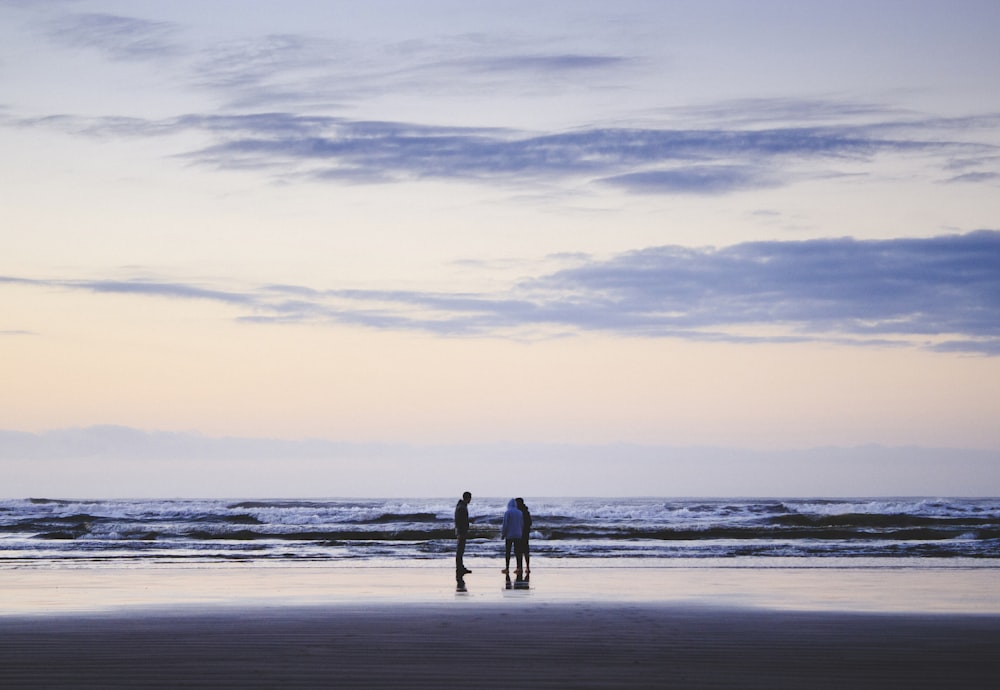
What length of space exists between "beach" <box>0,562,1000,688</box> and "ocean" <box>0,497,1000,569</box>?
725 centimetres

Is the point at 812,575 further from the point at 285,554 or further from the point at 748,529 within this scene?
the point at 748,529

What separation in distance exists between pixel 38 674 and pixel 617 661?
526 cm

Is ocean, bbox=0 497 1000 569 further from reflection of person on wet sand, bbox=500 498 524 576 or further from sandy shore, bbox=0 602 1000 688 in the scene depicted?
sandy shore, bbox=0 602 1000 688

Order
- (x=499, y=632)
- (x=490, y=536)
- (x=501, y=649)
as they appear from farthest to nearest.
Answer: (x=490, y=536)
(x=499, y=632)
(x=501, y=649)

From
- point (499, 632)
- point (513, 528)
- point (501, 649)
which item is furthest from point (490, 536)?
point (501, 649)

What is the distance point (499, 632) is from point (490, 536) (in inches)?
1060

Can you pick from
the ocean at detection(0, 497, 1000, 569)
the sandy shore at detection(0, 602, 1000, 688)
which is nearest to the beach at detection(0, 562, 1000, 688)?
the sandy shore at detection(0, 602, 1000, 688)

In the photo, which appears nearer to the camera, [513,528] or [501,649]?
[501,649]

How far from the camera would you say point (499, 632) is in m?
12.1

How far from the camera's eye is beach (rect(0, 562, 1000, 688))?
9.30 metres

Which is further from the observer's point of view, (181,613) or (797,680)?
(181,613)

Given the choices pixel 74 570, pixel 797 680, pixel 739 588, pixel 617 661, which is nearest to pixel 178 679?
pixel 617 661

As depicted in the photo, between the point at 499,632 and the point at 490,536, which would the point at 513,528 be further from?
the point at 490,536

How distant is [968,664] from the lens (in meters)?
10.2
